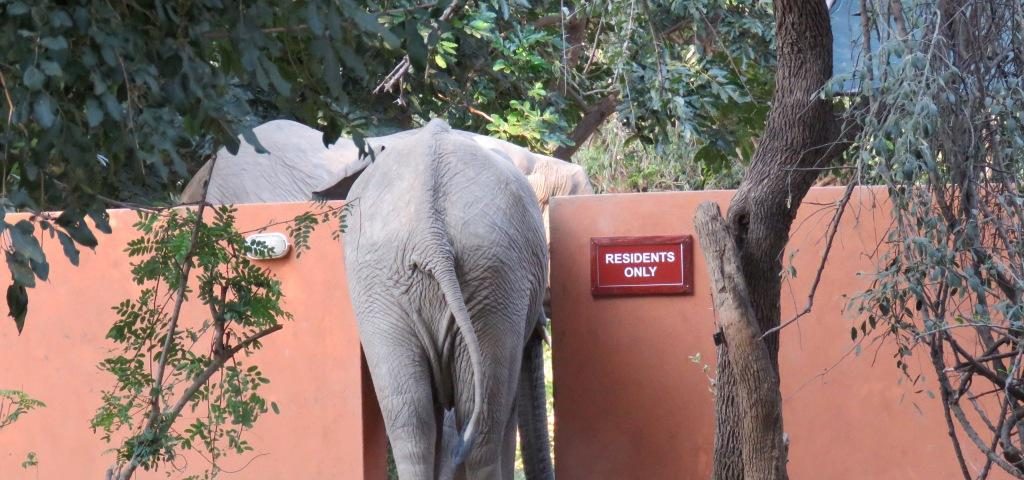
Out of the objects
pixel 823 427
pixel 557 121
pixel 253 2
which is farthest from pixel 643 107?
pixel 253 2

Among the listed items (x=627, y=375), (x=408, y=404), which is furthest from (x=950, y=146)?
(x=627, y=375)

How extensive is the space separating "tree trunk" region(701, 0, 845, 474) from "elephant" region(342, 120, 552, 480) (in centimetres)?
94

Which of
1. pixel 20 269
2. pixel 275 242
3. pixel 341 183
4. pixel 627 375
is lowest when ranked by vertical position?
pixel 627 375

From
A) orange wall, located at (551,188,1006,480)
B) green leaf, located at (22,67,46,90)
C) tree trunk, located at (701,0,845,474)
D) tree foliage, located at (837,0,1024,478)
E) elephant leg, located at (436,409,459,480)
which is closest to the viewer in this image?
green leaf, located at (22,67,46,90)

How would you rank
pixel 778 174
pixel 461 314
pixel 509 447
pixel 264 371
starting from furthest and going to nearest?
pixel 264 371
pixel 509 447
pixel 461 314
pixel 778 174

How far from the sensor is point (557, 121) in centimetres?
994

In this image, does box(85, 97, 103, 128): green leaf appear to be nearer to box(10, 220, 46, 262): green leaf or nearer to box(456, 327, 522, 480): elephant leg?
box(10, 220, 46, 262): green leaf

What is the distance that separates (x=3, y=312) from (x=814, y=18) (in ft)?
15.5

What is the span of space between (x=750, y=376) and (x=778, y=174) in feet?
2.76

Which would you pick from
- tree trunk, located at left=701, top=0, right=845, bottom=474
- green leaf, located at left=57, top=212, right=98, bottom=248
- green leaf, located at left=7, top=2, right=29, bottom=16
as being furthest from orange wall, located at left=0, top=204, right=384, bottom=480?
green leaf, located at left=7, top=2, right=29, bottom=16

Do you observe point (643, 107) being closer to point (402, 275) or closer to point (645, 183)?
point (402, 275)

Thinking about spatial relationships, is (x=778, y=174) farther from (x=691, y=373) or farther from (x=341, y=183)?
(x=341, y=183)

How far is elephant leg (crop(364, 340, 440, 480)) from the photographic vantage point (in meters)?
5.71

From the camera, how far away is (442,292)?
18.2 ft
